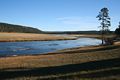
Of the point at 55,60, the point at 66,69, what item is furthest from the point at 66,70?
the point at 55,60

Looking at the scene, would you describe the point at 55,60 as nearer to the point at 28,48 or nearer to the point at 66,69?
the point at 66,69

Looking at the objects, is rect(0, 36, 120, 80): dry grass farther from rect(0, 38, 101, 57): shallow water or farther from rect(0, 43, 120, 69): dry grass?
rect(0, 38, 101, 57): shallow water

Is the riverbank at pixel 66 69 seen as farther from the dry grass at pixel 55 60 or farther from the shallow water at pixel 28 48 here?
the shallow water at pixel 28 48

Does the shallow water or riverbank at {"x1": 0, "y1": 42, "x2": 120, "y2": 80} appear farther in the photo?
the shallow water

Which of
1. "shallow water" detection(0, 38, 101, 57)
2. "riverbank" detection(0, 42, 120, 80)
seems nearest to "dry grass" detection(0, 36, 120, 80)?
"riverbank" detection(0, 42, 120, 80)

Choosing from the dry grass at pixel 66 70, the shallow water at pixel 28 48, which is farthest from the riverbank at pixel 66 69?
the shallow water at pixel 28 48

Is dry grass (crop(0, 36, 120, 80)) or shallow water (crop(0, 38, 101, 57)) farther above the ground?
dry grass (crop(0, 36, 120, 80))

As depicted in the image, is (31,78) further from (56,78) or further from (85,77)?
(85,77)

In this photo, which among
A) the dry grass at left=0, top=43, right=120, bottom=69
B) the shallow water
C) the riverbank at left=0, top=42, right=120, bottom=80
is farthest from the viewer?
the shallow water

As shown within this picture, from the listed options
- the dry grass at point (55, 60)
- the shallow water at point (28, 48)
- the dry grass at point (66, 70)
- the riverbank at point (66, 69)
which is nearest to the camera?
the dry grass at point (66, 70)

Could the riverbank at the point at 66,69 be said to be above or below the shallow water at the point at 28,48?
above

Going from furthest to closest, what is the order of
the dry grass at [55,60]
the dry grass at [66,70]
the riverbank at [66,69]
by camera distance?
the dry grass at [55,60]
the riverbank at [66,69]
the dry grass at [66,70]

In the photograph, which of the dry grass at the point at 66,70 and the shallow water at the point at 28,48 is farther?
the shallow water at the point at 28,48

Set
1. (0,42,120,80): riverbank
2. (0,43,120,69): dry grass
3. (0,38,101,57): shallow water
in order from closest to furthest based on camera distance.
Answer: (0,42,120,80): riverbank, (0,43,120,69): dry grass, (0,38,101,57): shallow water
